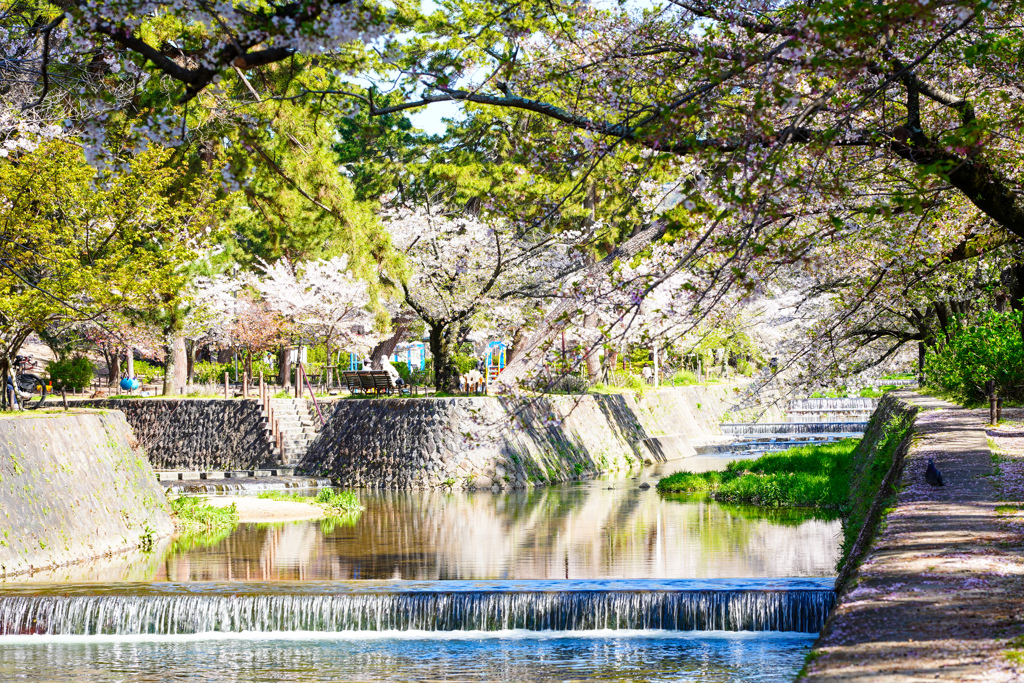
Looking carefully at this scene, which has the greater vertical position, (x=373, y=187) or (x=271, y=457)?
(x=373, y=187)

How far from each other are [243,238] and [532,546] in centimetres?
3451

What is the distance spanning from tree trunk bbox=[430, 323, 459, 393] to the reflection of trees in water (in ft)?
18.5

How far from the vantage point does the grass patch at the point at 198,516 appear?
59.3 ft

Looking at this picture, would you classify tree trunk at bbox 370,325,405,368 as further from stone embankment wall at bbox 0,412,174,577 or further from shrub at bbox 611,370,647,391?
stone embankment wall at bbox 0,412,174,577

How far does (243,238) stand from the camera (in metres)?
47.6

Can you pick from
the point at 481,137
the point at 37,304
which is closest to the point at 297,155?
the point at 37,304

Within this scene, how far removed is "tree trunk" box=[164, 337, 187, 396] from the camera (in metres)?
34.4

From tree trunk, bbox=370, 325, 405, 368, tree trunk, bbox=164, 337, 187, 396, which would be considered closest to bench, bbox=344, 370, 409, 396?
tree trunk, bbox=164, 337, 187, 396

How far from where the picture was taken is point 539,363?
12719mm

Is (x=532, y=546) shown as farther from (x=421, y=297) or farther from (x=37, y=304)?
(x=421, y=297)

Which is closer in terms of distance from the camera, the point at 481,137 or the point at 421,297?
the point at 421,297

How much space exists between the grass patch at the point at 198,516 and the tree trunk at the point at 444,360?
860 centimetres

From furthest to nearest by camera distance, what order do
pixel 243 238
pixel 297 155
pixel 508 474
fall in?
pixel 243 238, pixel 508 474, pixel 297 155

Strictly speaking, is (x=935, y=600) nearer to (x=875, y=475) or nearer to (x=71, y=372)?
(x=875, y=475)
